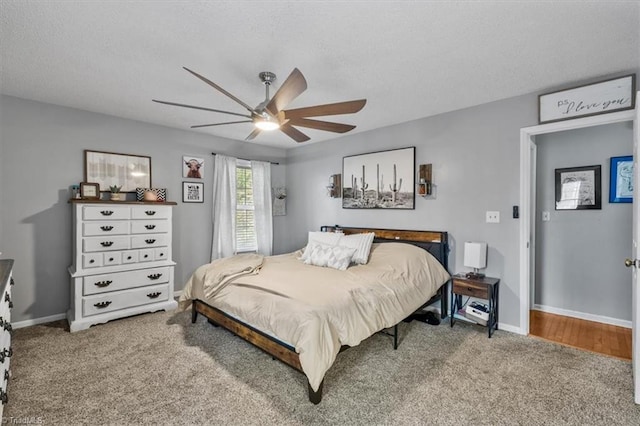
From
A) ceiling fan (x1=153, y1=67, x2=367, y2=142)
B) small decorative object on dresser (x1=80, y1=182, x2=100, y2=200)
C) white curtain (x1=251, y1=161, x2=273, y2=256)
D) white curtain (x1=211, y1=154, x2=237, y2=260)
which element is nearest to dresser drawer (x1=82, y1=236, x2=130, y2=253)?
small decorative object on dresser (x1=80, y1=182, x2=100, y2=200)

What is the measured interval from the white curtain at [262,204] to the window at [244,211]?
69 millimetres

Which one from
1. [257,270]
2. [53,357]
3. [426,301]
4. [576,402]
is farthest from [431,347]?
[53,357]

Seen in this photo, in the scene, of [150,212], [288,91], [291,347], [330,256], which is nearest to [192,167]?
[150,212]

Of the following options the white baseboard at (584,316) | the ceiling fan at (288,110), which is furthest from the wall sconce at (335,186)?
the white baseboard at (584,316)

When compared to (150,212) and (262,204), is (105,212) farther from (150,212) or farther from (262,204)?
(262,204)

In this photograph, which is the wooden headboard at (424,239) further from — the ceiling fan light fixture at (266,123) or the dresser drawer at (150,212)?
the dresser drawer at (150,212)

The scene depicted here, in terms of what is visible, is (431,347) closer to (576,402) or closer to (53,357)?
(576,402)

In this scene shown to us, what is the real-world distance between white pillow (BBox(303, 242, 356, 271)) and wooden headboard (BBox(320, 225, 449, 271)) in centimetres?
83

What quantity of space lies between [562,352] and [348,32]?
325cm

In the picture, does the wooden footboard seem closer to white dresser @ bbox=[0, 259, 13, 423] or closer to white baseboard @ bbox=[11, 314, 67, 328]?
white dresser @ bbox=[0, 259, 13, 423]

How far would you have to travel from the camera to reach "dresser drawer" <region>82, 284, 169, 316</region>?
10.9 ft

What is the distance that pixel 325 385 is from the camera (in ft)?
7.32

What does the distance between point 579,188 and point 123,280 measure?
550cm

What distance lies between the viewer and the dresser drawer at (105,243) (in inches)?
131
